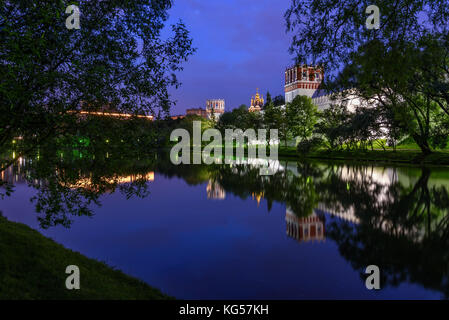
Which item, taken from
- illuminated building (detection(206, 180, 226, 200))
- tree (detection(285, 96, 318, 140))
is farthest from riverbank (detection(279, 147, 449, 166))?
illuminated building (detection(206, 180, 226, 200))

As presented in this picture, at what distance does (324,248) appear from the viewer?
11000 mm

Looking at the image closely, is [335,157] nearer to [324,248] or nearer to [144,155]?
[324,248]

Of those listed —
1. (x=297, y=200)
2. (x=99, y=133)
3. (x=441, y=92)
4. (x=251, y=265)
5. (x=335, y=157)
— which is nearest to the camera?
(x=99, y=133)

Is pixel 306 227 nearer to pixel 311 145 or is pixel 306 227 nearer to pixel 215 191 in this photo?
pixel 215 191

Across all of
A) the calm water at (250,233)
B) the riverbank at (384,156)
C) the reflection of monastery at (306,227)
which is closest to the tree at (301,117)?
the riverbank at (384,156)

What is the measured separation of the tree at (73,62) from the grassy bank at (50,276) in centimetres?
276

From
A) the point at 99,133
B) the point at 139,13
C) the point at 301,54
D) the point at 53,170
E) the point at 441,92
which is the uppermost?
the point at 441,92

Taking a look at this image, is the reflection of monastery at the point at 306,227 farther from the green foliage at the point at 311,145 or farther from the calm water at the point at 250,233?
the green foliage at the point at 311,145

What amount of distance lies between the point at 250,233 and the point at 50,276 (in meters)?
7.71

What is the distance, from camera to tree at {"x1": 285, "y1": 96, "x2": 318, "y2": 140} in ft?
228

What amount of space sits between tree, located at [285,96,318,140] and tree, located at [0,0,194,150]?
63.6 m

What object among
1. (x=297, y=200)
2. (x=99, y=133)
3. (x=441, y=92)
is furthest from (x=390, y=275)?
(x=441, y=92)

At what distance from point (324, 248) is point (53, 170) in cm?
827
